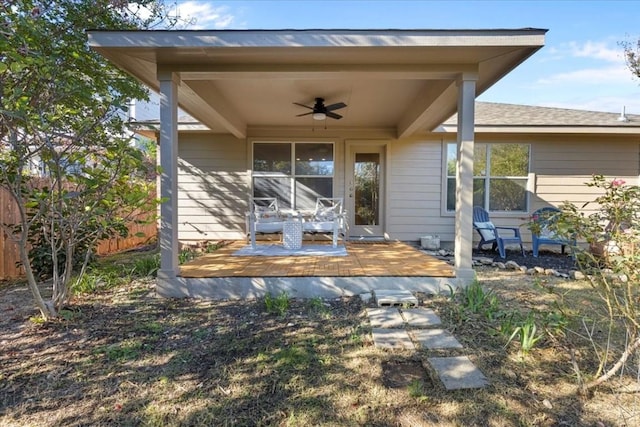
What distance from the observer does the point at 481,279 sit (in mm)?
4562

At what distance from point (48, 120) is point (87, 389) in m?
2.18

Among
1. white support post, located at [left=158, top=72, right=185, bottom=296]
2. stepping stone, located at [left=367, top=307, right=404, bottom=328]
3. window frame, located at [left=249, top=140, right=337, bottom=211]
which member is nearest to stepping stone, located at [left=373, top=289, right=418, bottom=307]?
stepping stone, located at [left=367, top=307, right=404, bottom=328]

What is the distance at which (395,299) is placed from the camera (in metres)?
3.45

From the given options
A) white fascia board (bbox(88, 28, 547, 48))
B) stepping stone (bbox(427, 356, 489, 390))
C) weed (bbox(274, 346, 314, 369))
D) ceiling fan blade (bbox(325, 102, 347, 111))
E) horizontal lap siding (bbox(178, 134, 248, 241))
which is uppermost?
white fascia board (bbox(88, 28, 547, 48))

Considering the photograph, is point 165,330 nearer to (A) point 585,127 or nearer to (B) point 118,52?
(B) point 118,52

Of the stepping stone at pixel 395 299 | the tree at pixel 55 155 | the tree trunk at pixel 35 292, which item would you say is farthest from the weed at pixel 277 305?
the tree trunk at pixel 35 292

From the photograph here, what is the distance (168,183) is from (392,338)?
8.75ft

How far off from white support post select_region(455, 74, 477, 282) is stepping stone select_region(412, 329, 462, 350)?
1209 mm

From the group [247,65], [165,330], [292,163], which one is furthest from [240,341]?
[292,163]

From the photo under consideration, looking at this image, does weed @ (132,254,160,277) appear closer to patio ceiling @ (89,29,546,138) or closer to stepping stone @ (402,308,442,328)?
patio ceiling @ (89,29,546,138)

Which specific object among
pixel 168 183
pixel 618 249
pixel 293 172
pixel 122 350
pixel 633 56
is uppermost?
pixel 633 56

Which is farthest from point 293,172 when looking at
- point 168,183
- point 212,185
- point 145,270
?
point 168,183

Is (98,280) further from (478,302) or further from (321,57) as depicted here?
(478,302)

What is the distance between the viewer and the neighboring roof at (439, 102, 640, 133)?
21.6 ft
